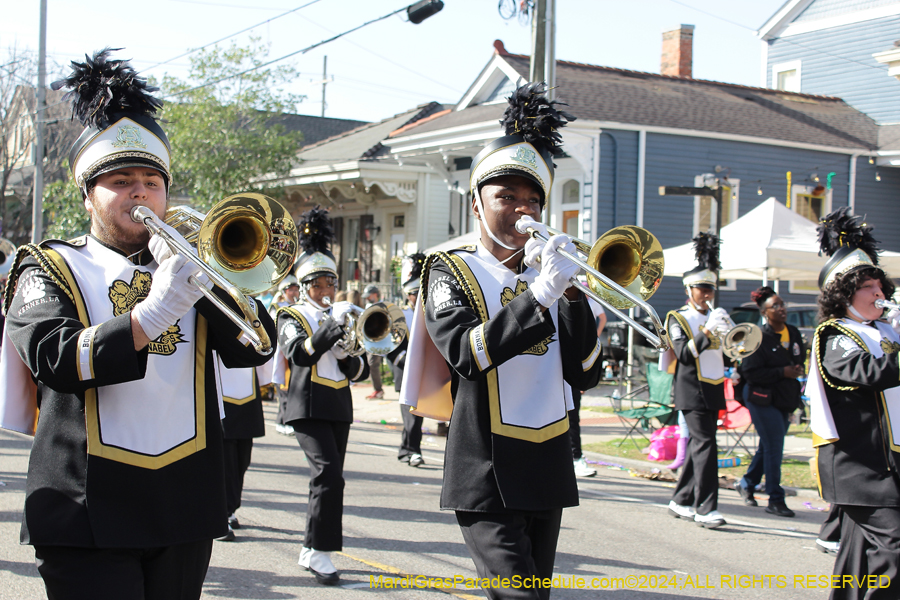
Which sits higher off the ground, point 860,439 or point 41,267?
point 41,267

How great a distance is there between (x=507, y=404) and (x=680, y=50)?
22.4 meters

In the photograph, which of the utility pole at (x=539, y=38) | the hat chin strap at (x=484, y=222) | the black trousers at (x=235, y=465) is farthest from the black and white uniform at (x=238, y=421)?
the utility pole at (x=539, y=38)

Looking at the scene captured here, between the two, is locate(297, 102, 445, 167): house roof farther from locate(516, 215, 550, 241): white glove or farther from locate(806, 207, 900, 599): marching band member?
locate(516, 215, 550, 241): white glove

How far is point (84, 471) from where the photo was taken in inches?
107

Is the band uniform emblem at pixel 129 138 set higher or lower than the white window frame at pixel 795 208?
lower

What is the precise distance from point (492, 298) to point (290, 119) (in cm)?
2981

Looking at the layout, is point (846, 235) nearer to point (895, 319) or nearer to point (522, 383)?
point (895, 319)

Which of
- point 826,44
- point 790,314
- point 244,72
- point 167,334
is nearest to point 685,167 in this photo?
point 790,314

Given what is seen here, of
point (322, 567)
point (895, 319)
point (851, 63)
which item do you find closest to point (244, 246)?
point (322, 567)

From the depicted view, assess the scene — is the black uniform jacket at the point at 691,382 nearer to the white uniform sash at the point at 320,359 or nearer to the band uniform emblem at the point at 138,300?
the white uniform sash at the point at 320,359

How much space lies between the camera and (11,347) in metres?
2.91

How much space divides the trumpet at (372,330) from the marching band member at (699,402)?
8.10 feet

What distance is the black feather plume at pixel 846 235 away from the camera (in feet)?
18.0

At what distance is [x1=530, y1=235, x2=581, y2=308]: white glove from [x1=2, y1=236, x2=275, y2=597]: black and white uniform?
0.97 m
